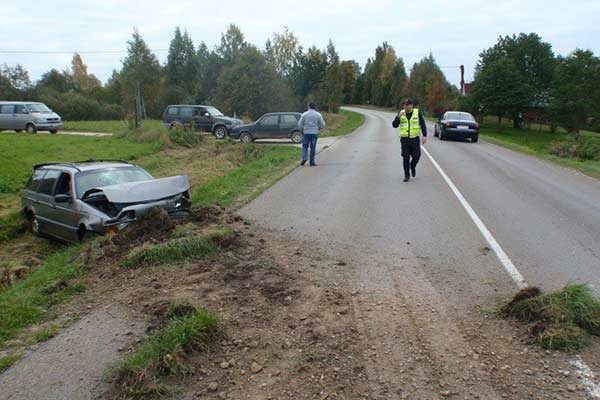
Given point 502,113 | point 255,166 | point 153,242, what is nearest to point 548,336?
point 153,242

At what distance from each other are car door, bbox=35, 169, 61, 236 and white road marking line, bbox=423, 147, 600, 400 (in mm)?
7317

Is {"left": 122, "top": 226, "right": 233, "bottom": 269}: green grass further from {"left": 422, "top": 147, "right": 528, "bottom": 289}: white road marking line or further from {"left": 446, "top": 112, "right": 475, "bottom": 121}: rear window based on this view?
{"left": 446, "top": 112, "right": 475, "bottom": 121}: rear window

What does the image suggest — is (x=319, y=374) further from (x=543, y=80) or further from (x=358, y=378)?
(x=543, y=80)

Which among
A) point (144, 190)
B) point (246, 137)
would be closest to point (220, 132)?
point (246, 137)

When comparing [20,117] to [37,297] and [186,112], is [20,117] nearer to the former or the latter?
[186,112]

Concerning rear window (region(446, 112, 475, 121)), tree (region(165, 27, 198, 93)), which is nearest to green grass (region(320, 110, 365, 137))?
rear window (region(446, 112, 475, 121))

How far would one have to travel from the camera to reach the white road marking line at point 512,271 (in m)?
3.37

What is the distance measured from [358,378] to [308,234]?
383 centimetres

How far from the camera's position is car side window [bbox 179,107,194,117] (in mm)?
27172

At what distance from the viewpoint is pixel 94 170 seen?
9.32 m

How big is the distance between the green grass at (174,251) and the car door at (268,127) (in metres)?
18.2

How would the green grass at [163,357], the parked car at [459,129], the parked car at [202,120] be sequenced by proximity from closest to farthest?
the green grass at [163,357]
the parked car at [459,129]
the parked car at [202,120]

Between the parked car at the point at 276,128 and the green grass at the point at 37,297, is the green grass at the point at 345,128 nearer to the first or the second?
the parked car at the point at 276,128

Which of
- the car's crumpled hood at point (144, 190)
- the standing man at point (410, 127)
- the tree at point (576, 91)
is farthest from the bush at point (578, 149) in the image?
the tree at point (576, 91)
